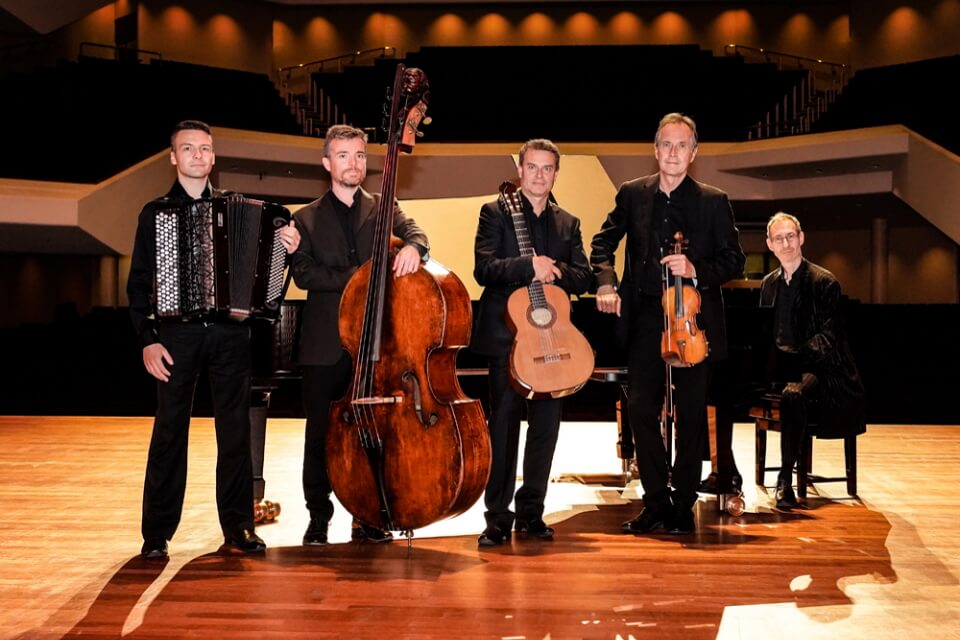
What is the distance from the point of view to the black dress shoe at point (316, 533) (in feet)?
11.9

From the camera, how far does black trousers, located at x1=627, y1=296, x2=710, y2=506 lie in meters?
3.80

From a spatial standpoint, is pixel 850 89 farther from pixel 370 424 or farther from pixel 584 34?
pixel 370 424

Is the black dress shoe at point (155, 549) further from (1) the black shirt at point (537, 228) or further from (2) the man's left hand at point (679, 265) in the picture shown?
(2) the man's left hand at point (679, 265)

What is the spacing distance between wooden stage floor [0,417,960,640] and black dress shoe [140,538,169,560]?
0.04 meters

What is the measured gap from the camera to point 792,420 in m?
4.46

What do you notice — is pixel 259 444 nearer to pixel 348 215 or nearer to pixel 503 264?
pixel 348 215

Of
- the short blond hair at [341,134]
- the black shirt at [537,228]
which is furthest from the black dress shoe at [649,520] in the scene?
the short blond hair at [341,134]

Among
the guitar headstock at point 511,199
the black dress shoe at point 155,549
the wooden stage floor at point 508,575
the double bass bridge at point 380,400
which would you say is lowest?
the wooden stage floor at point 508,575

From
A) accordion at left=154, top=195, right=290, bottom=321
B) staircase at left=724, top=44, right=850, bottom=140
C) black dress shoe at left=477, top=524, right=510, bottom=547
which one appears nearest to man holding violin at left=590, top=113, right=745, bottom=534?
black dress shoe at left=477, top=524, right=510, bottom=547

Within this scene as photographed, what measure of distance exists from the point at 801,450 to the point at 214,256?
112 inches

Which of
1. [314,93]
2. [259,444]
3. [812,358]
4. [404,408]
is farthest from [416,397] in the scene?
[314,93]

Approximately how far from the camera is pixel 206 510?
4.30 meters

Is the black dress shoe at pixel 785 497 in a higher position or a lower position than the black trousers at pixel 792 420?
lower

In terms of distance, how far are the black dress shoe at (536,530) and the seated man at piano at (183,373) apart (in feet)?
3.21
